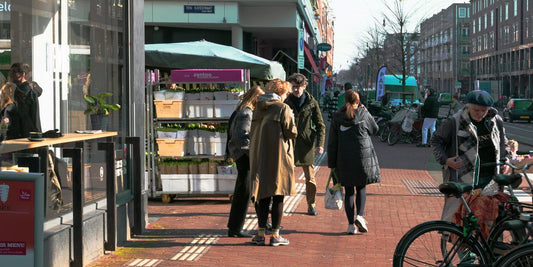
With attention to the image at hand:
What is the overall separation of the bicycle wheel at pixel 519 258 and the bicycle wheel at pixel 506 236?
56cm

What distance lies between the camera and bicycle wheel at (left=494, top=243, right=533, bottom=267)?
483 centimetres

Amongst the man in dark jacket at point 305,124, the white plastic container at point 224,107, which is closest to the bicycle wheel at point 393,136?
the white plastic container at point 224,107

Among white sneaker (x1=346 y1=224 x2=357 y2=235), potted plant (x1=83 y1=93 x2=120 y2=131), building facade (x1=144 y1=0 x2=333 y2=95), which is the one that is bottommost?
white sneaker (x1=346 y1=224 x2=357 y2=235)

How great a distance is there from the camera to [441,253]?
17.9 ft

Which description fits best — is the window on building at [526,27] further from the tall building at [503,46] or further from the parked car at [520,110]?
the parked car at [520,110]

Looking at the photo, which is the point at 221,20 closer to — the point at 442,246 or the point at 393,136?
the point at 393,136

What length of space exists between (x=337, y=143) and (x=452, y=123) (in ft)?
8.20

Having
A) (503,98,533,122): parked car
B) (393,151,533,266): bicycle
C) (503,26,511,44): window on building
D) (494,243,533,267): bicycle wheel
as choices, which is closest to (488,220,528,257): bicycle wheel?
(393,151,533,266): bicycle

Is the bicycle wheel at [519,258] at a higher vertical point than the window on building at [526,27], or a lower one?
lower

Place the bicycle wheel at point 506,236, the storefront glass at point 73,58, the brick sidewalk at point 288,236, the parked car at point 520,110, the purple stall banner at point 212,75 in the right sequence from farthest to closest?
the parked car at point 520,110, the purple stall banner at point 212,75, the brick sidewalk at point 288,236, the storefront glass at point 73,58, the bicycle wheel at point 506,236

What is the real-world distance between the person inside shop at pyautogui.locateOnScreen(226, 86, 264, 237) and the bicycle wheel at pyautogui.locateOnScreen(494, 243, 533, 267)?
13.1 feet

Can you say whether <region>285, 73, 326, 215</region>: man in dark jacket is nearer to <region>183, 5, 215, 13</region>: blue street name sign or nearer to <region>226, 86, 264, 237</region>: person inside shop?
<region>226, 86, 264, 237</region>: person inside shop

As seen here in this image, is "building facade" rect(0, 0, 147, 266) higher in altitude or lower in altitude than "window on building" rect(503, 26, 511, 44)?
lower

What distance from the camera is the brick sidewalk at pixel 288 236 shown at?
737 cm
